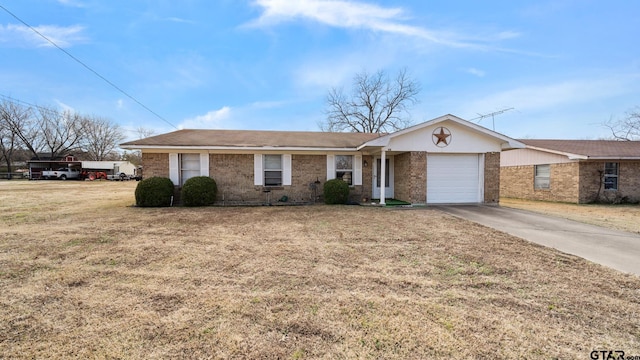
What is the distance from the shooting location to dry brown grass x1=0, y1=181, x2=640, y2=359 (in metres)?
2.26

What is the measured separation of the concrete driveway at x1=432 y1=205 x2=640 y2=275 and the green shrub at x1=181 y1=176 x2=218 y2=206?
961cm

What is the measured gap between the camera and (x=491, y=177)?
11.6 meters

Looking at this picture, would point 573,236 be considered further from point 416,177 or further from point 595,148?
point 595,148

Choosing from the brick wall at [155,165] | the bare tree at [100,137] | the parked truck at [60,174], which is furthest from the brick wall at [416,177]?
the bare tree at [100,137]

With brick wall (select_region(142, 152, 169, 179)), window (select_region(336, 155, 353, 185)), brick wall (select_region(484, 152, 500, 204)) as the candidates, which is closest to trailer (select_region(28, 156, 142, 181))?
brick wall (select_region(142, 152, 169, 179))

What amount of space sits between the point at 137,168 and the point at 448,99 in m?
46.6

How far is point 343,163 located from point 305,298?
973 cm

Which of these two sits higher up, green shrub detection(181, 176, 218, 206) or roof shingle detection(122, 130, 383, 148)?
roof shingle detection(122, 130, 383, 148)

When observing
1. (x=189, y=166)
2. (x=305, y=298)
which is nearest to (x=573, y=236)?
(x=305, y=298)

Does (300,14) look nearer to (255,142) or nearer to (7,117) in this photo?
(255,142)

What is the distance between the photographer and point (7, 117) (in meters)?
41.5

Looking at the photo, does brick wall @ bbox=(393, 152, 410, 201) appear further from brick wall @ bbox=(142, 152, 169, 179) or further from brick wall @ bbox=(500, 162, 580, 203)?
brick wall @ bbox=(142, 152, 169, 179)

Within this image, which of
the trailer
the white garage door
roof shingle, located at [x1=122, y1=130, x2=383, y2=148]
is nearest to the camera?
roof shingle, located at [x1=122, y1=130, x2=383, y2=148]

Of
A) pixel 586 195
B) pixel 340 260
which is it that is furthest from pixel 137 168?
pixel 586 195
